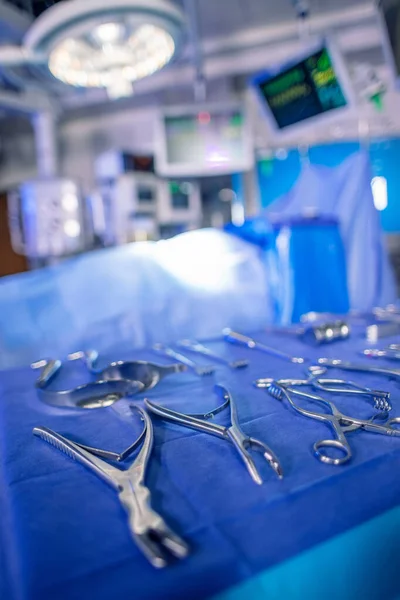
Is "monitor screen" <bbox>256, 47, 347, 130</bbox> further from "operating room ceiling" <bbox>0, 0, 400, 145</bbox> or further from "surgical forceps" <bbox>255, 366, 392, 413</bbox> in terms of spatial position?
"surgical forceps" <bbox>255, 366, 392, 413</bbox>

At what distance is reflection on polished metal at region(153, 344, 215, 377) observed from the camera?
675 mm

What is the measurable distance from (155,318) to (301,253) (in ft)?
1.72

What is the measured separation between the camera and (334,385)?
1.95 ft

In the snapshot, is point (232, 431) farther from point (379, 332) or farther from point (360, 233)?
point (360, 233)

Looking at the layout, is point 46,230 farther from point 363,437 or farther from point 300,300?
point 363,437

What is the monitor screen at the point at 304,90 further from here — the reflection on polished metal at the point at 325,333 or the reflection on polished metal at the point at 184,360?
the reflection on polished metal at the point at 184,360

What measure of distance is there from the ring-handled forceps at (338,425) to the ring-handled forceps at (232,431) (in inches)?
1.9

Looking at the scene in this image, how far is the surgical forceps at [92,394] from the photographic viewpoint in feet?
1.88

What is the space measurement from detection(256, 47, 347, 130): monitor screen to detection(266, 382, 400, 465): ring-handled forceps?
1580 millimetres

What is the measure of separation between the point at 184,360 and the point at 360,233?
0.99 m

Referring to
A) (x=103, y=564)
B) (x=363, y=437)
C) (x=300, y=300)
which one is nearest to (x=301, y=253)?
(x=300, y=300)

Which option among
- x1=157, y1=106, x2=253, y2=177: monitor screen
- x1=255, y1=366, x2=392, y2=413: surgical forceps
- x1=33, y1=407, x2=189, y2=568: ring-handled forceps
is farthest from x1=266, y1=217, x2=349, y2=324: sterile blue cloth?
x1=157, y1=106, x2=253, y2=177: monitor screen

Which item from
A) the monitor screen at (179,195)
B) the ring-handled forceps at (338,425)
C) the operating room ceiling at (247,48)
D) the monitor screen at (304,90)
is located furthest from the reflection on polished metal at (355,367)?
the monitor screen at (179,195)

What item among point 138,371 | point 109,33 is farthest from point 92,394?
point 109,33
